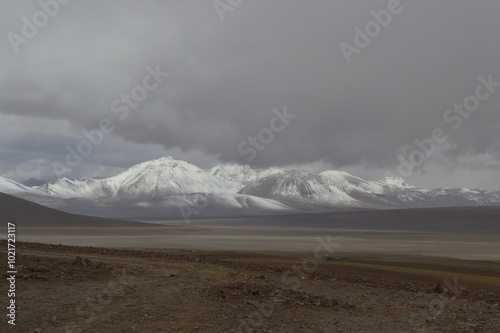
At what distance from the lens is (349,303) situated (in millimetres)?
18156

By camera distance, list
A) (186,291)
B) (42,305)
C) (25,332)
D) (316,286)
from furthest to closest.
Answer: (316,286) → (186,291) → (42,305) → (25,332)

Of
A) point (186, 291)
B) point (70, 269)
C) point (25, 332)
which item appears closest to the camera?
point (25, 332)

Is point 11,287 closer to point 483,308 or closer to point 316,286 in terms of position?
point 316,286

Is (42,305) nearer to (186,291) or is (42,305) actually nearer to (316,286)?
(186,291)

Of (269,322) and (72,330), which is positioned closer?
(72,330)

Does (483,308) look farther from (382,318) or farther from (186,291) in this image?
(186,291)

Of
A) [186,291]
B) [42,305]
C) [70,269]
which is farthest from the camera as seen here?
[70,269]

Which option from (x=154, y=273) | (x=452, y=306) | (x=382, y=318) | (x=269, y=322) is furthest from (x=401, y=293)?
(x=154, y=273)

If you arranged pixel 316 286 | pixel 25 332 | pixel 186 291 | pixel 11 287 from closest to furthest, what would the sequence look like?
pixel 25 332 < pixel 11 287 < pixel 186 291 < pixel 316 286

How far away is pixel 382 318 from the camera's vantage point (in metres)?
16.3

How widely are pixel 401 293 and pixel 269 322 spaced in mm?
8264

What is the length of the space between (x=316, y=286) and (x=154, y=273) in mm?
6728

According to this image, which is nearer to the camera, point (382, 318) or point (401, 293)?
point (382, 318)

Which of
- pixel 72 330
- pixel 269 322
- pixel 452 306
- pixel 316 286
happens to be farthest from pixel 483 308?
pixel 72 330
